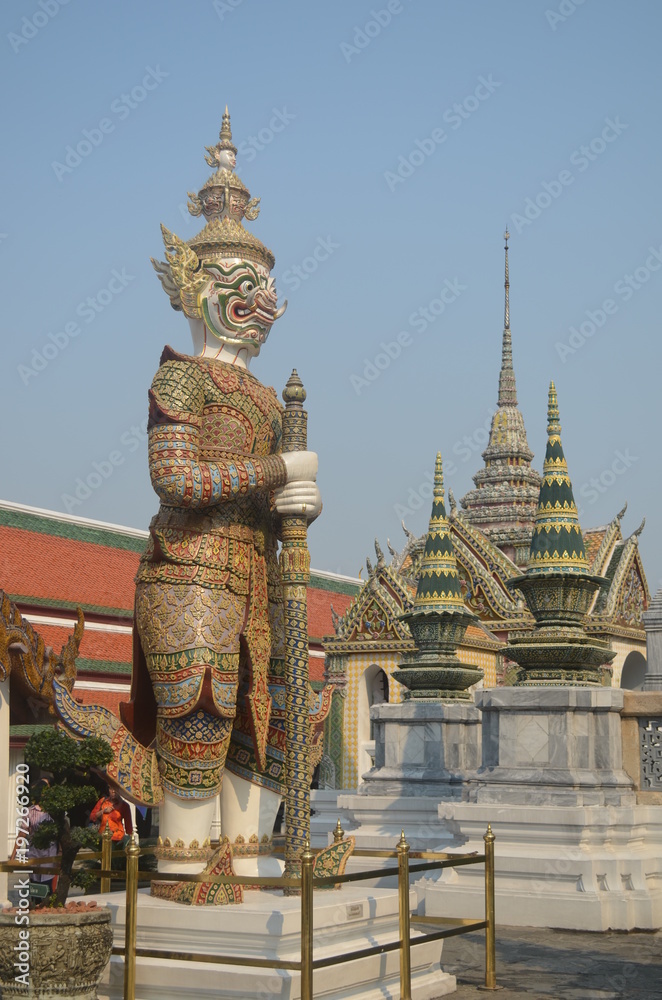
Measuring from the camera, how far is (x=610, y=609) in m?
19.8

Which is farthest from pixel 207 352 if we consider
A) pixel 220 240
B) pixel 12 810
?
pixel 12 810

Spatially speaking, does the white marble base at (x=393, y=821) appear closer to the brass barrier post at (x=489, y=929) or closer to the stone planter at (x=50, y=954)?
the brass barrier post at (x=489, y=929)

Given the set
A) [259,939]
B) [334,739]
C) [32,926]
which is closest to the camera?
[32,926]

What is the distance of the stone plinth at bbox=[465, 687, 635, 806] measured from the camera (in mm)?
10031

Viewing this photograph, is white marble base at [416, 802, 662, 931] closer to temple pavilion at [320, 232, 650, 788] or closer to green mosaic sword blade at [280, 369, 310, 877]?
green mosaic sword blade at [280, 369, 310, 877]

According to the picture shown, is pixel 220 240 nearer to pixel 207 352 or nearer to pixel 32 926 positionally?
pixel 207 352

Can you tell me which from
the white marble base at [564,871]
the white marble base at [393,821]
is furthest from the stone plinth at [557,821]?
the white marble base at [393,821]

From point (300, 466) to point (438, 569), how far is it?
801 centimetres

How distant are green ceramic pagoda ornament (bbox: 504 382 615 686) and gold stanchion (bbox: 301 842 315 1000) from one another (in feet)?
17.3

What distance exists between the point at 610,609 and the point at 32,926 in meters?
15.2

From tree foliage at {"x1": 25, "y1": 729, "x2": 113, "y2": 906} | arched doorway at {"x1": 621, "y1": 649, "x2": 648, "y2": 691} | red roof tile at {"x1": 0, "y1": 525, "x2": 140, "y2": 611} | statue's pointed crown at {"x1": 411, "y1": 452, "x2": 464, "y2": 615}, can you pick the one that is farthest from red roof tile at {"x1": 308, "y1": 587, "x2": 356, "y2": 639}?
tree foliage at {"x1": 25, "y1": 729, "x2": 113, "y2": 906}

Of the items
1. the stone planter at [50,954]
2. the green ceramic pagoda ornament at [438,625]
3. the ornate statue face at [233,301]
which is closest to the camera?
the stone planter at [50,954]

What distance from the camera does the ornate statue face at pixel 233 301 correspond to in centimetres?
770

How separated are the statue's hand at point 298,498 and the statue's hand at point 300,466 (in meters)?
0.03
